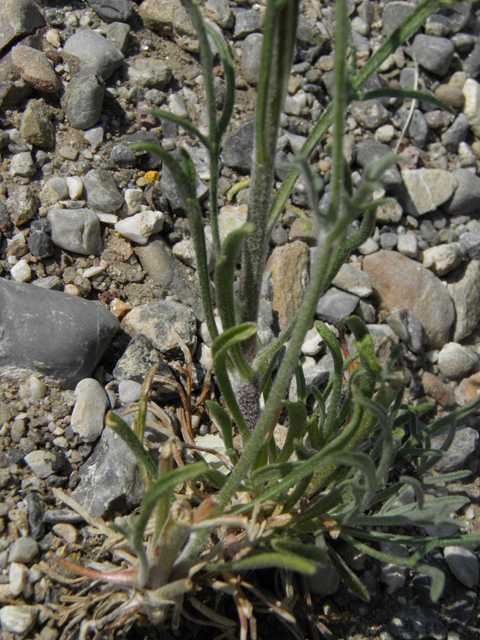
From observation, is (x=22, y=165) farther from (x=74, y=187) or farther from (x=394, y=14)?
(x=394, y=14)

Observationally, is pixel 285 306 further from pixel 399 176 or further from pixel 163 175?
pixel 399 176

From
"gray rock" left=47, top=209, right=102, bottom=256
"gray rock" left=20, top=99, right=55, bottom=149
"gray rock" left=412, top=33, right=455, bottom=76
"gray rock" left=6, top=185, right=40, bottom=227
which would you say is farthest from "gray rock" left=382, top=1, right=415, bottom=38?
"gray rock" left=6, top=185, right=40, bottom=227

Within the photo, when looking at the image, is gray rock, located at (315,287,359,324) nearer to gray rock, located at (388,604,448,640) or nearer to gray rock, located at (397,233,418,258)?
gray rock, located at (397,233,418,258)

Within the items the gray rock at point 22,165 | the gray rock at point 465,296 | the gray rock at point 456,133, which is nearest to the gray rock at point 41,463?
the gray rock at point 22,165

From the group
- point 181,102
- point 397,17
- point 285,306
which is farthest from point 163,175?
point 397,17

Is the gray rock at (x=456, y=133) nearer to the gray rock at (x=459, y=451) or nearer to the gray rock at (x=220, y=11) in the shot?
the gray rock at (x=220, y=11)

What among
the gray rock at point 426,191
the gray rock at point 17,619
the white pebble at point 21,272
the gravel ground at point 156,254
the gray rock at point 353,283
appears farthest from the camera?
the gray rock at point 426,191

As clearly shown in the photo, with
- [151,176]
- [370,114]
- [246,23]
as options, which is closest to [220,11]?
[246,23]
